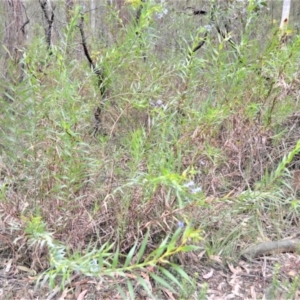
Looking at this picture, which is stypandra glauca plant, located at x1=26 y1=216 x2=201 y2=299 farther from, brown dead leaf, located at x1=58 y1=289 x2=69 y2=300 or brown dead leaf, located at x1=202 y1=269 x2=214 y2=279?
brown dead leaf, located at x1=202 y1=269 x2=214 y2=279

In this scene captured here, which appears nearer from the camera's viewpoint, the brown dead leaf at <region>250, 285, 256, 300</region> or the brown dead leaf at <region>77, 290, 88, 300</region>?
the brown dead leaf at <region>77, 290, 88, 300</region>

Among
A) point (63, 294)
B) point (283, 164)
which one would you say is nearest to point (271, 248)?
point (283, 164)

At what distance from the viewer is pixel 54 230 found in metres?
2.28

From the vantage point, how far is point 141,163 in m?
2.38

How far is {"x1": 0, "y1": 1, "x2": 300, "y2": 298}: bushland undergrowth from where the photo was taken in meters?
2.19

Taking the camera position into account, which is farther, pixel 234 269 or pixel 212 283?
pixel 234 269

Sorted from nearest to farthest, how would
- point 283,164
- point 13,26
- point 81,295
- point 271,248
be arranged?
point 283,164
point 81,295
point 271,248
point 13,26

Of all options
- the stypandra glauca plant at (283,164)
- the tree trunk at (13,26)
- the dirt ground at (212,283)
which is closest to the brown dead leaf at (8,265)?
the dirt ground at (212,283)

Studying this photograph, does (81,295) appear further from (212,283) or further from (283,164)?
(283,164)

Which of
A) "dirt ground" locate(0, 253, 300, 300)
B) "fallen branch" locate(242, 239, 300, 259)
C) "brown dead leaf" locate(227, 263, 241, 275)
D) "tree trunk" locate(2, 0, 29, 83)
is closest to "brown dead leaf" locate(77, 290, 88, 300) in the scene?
"dirt ground" locate(0, 253, 300, 300)

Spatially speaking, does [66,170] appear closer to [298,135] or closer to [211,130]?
[211,130]

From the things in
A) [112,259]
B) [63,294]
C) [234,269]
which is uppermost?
[112,259]

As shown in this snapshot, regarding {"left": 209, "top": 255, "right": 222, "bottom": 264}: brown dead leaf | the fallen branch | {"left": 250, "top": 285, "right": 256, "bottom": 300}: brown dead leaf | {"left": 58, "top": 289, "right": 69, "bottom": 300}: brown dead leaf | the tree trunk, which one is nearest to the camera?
{"left": 58, "top": 289, "right": 69, "bottom": 300}: brown dead leaf

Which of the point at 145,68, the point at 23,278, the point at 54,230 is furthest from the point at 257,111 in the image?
the point at 23,278
